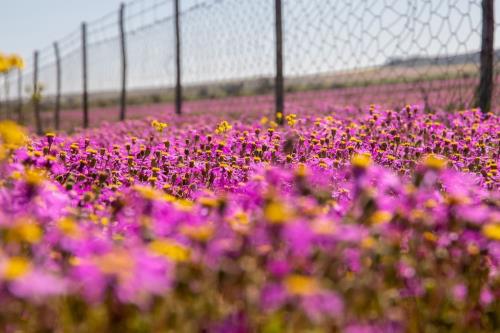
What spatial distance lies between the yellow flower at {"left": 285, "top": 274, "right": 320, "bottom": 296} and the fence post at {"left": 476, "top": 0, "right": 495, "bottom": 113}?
6.79 metres

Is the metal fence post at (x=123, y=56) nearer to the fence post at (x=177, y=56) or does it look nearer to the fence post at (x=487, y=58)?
the fence post at (x=177, y=56)

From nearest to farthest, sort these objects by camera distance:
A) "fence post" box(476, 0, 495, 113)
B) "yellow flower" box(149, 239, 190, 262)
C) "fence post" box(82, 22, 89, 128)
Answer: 1. "yellow flower" box(149, 239, 190, 262)
2. "fence post" box(476, 0, 495, 113)
3. "fence post" box(82, 22, 89, 128)

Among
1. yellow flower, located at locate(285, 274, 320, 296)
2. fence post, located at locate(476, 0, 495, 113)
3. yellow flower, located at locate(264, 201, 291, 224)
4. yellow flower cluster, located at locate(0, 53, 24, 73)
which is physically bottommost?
yellow flower, located at locate(285, 274, 320, 296)

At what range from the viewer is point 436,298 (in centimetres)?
204

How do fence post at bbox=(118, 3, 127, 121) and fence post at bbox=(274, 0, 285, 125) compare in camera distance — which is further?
fence post at bbox=(118, 3, 127, 121)

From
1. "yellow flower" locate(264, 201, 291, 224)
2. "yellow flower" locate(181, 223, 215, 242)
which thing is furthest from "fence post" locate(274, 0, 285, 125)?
"yellow flower" locate(264, 201, 291, 224)

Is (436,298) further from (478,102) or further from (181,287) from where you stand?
(478,102)

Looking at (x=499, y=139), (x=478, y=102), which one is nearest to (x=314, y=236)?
(x=499, y=139)

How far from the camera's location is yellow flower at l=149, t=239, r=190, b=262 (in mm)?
1689

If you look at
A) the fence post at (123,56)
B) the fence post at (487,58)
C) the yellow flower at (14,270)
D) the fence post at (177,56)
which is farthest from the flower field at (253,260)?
the fence post at (123,56)

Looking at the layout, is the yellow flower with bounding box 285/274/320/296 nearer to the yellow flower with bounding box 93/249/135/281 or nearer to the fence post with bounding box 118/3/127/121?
the yellow flower with bounding box 93/249/135/281

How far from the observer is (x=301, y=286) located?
148cm

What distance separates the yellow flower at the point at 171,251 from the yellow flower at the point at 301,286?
33cm

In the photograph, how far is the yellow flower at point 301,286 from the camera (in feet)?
4.74
